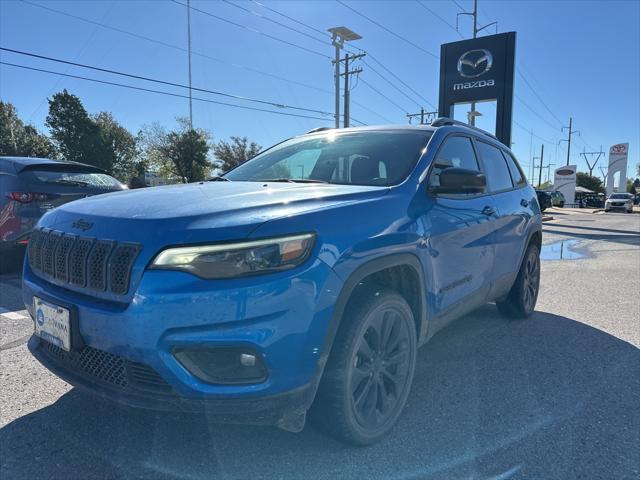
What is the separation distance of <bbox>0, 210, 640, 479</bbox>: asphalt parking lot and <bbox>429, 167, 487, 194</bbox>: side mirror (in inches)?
52.7

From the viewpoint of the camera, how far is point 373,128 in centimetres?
357

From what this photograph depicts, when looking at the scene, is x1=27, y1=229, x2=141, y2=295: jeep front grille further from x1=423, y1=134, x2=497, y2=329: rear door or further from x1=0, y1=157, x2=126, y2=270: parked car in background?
x1=0, y1=157, x2=126, y2=270: parked car in background

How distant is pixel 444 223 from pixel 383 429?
1.28m

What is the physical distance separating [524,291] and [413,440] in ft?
9.16

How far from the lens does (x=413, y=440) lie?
8.18 feet

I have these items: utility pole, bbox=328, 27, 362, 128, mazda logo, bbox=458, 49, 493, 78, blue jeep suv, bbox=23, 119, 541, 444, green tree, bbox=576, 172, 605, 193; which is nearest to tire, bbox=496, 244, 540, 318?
blue jeep suv, bbox=23, 119, 541, 444

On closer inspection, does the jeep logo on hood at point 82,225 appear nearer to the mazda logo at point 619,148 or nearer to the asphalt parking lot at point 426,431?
the asphalt parking lot at point 426,431

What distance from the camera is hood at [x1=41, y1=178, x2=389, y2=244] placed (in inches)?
75.0

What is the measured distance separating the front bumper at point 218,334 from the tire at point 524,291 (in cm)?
329

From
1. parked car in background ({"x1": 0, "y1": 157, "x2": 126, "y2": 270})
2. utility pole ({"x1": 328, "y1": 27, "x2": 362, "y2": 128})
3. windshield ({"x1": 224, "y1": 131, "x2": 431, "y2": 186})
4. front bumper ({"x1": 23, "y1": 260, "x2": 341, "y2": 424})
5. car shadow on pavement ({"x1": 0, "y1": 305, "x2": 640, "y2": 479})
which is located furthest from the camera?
utility pole ({"x1": 328, "y1": 27, "x2": 362, "y2": 128})

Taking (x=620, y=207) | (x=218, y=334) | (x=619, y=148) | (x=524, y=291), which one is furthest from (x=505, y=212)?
(x=619, y=148)

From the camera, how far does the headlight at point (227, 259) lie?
6.04ft

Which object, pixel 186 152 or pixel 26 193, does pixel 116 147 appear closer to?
pixel 186 152

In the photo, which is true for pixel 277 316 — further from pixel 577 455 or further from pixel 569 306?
pixel 569 306
